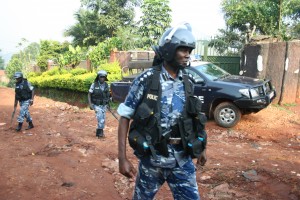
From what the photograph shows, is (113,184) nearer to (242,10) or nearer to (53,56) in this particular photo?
(242,10)

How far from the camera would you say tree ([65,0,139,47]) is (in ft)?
73.3

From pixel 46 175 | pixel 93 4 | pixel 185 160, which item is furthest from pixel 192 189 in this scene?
pixel 93 4

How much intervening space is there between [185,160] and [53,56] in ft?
79.6

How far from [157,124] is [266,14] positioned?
1288 centimetres

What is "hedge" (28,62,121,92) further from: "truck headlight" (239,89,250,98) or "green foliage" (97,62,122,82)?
"truck headlight" (239,89,250,98)

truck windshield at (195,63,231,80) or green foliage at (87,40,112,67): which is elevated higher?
green foliage at (87,40,112,67)

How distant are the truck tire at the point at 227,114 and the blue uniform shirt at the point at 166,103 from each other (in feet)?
16.8

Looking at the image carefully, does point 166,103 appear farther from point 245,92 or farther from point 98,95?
point 245,92

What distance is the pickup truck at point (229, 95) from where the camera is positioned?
6809 mm

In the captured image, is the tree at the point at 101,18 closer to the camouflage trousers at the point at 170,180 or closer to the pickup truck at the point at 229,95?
the pickup truck at the point at 229,95

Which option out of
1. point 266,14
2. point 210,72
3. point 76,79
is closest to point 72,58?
point 76,79

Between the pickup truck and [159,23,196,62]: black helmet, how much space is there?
4.74 m

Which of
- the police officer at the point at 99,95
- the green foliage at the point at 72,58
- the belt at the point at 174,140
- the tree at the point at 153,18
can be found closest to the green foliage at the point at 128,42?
the tree at the point at 153,18

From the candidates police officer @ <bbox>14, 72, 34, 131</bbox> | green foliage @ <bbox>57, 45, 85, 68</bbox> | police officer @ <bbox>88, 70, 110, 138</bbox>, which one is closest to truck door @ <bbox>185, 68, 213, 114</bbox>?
police officer @ <bbox>88, 70, 110, 138</bbox>
